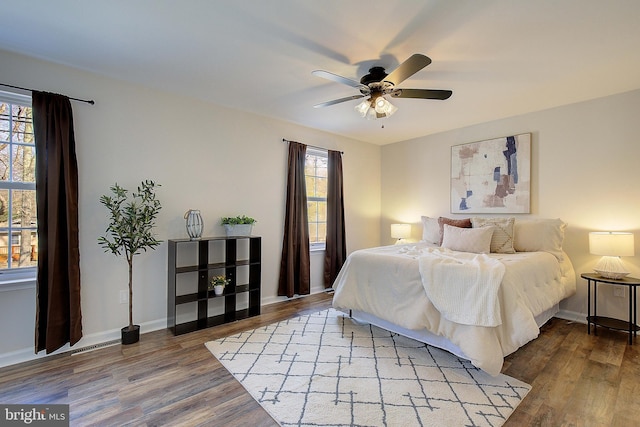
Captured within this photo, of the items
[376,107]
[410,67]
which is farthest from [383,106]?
[410,67]

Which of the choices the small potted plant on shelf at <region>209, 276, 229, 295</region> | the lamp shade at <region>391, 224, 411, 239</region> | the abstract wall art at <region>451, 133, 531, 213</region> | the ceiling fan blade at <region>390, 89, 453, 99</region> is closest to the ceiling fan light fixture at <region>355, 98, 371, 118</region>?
the ceiling fan blade at <region>390, 89, 453, 99</region>

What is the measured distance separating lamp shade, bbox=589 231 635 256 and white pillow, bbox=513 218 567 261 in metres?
0.36

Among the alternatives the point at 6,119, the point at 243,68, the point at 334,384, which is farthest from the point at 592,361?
the point at 6,119

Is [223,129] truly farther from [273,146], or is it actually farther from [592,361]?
[592,361]

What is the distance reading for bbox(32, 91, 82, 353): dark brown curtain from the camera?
7.82ft

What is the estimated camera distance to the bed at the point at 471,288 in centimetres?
215

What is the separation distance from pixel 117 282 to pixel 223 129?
1.97m

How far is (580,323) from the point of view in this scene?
10.7 ft

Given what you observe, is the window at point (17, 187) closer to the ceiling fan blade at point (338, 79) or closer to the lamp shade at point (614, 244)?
the ceiling fan blade at point (338, 79)

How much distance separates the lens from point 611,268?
2.91 meters

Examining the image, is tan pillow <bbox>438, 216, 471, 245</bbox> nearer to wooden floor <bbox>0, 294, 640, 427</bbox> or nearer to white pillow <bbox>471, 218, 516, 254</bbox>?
white pillow <bbox>471, 218, 516, 254</bbox>

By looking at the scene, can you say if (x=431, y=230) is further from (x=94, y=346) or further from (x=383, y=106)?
(x=94, y=346)

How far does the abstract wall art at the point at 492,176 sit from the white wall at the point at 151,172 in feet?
7.86

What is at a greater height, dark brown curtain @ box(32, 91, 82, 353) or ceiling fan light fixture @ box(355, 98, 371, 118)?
ceiling fan light fixture @ box(355, 98, 371, 118)
